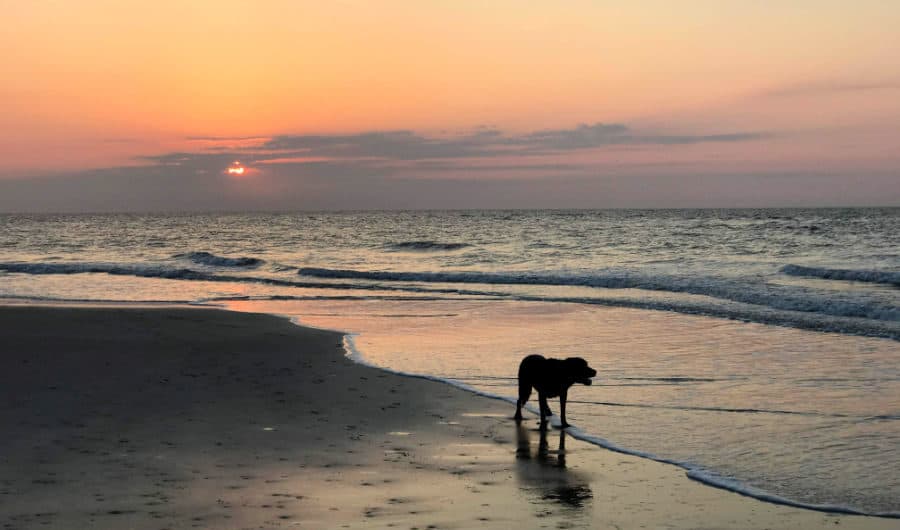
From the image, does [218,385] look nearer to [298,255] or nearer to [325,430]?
[325,430]

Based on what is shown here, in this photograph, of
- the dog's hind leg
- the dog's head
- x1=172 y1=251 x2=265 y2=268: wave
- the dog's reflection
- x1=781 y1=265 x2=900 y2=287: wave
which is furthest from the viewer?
x1=172 y1=251 x2=265 y2=268: wave

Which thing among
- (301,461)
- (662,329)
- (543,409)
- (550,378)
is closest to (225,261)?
(662,329)

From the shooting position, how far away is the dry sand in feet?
19.5

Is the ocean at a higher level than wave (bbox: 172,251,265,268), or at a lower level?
higher

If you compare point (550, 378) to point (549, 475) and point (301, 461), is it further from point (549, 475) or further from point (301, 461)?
point (301, 461)

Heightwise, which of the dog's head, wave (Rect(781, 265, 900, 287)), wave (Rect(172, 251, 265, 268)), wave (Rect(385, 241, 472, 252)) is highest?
the dog's head

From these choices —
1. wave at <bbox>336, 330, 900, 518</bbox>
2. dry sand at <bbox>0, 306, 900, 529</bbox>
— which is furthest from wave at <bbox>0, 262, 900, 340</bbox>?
dry sand at <bbox>0, 306, 900, 529</bbox>

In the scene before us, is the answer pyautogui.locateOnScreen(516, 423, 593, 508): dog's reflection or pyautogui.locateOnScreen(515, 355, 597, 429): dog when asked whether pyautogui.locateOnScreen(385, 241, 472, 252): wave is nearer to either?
pyautogui.locateOnScreen(515, 355, 597, 429): dog

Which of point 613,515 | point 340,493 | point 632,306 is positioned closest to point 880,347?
point 632,306

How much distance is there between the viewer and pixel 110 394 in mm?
10234

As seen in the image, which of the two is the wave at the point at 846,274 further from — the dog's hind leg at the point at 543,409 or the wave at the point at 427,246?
the wave at the point at 427,246

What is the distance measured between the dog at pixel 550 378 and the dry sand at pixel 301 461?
27 cm

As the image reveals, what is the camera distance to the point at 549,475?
23.1ft

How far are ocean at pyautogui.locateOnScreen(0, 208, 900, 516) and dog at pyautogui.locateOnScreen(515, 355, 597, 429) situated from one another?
0.42m
